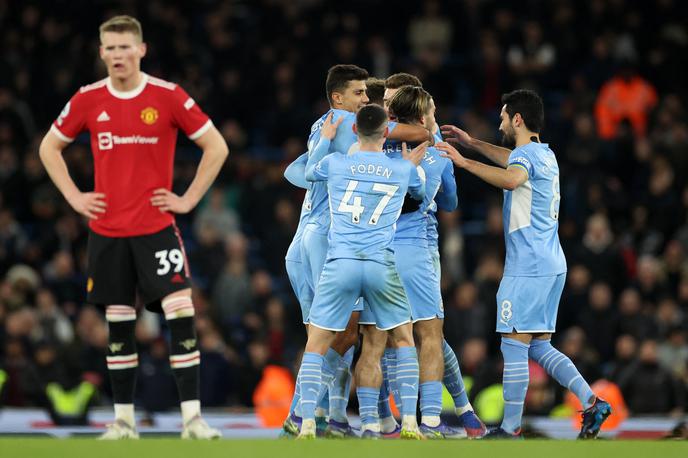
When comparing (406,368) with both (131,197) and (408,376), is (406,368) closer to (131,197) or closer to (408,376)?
(408,376)

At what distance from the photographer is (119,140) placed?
952 centimetres

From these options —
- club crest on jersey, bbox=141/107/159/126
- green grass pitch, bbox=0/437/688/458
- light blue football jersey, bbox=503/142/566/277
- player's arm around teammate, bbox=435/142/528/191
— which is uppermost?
club crest on jersey, bbox=141/107/159/126

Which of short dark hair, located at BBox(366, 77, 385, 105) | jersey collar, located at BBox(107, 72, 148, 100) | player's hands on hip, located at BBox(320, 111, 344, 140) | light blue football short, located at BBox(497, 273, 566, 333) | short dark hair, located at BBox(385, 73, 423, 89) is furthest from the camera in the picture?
short dark hair, located at BBox(366, 77, 385, 105)

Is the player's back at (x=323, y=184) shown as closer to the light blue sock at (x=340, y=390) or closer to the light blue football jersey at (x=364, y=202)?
the light blue football jersey at (x=364, y=202)

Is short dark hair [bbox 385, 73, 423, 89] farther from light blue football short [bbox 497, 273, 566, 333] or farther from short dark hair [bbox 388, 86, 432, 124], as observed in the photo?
light blue football short [bbox 497, 273, 566, 333]

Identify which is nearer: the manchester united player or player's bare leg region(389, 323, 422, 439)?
the manchester united player

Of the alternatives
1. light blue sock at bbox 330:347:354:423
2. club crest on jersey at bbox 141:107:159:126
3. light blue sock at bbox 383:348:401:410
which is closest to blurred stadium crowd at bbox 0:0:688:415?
light blue sock at bbox 383:348:401:410

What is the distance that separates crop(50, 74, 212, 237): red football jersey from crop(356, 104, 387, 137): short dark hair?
4.12 feet

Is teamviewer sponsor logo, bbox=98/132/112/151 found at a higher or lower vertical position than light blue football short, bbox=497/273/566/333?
higher

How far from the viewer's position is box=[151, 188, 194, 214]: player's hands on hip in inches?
378

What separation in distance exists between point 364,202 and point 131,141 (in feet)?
5.92

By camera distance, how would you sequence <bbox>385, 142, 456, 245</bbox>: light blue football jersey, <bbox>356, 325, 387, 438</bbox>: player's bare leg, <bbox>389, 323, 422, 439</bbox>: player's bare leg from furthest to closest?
<bbox>385, 142, 456, 245</bbox>: light blue football jersey → <bbox>356, 325, 387, 438</bbox>: player's bare leg → <bbox>389, 323, 422, 439</bbox>: player's bare leg

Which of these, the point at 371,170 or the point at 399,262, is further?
the point at 399,262

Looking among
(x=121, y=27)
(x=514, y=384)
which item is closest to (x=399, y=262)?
(x=514, y=384)
